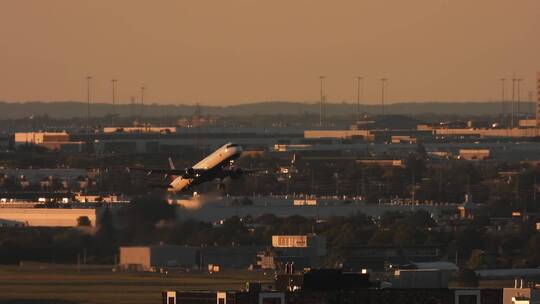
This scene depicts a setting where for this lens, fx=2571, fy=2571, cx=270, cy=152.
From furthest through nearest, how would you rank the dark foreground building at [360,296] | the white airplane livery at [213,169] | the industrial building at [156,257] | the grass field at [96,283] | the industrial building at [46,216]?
the industrial building at [46,216] < the industrial building at [156,257] < the grass field at [96,283] < the white airplane livery at [213,169] < the dark foreground building at [360,296]

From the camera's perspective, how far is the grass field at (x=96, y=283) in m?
110

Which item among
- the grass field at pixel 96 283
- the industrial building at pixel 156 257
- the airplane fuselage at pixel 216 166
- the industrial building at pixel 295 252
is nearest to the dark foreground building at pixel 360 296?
the airplane fuselage at pixel 216 166

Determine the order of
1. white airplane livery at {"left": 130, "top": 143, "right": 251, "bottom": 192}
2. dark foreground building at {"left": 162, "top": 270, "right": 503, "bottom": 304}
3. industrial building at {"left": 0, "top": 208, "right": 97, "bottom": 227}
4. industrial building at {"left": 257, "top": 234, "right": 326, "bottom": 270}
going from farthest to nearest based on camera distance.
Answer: industrial building at {"left": 0, "top": 208, "right": 97, "bottom": 227}
industrial building at {"left": 257, "top": 234, "right": 326, "bottom": 270}
white airplane livery at {"left": 130, "top": 143, "right": 251, "bottom": 192}
dark foreground building at {"left": 162, "top": 270, "right": 503, "bottom": 304}

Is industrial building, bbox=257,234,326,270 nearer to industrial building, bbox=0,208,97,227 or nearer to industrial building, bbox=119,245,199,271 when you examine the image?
industrial building, bbox=119,245,199,271

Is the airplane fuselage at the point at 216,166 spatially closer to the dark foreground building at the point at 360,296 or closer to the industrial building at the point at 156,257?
the industrial building at the point at 156,257

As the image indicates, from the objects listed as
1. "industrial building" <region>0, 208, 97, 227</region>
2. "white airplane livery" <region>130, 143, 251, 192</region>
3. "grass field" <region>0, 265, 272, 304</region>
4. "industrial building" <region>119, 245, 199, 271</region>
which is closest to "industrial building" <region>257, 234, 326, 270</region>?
"industrial building" <region>119, 245, 199, 271</region>

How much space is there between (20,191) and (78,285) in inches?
3260

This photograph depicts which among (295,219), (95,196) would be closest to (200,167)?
(295,219)

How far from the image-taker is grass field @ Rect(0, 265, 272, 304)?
10956cm

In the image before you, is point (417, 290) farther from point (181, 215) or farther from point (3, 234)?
point (3, 234)

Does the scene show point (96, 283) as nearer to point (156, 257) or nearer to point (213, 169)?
point (156, 257)

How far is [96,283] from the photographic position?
11656 centimetres

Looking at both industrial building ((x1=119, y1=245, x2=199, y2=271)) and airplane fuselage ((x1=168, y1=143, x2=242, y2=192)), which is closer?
Answer: airplane fuselage ((x1=168, y1=143, x2=242, y2=192))

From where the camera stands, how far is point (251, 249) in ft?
468
